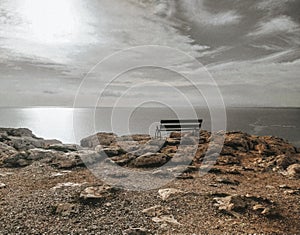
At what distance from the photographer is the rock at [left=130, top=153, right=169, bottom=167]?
15.6 metres

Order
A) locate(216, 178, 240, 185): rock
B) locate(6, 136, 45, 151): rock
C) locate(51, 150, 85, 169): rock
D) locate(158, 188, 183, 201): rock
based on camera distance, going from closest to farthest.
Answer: locate(158, 188, 183, 201): rock
locate(216, 178, 240, 185): rock
locate(51, 150, 85, 169): rock
locate(6, 136, 45, 151): rock

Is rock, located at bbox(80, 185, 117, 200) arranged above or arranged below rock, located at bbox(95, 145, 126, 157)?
below

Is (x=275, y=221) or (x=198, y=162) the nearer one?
(x=275, y=221)

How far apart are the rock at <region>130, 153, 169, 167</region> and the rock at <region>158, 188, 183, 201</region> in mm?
4496

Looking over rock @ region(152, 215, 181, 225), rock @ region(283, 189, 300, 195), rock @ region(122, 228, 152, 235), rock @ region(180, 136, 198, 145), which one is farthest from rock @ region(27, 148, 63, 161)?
rock @ region(283, 189, 300, 195)

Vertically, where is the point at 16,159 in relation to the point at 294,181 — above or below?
above

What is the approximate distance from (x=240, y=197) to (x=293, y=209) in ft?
6.86

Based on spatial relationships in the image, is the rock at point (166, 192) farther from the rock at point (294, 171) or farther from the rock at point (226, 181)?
the rock at point (294, 171)

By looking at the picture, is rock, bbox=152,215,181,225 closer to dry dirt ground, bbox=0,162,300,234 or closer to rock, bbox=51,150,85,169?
dry dirt ground, bbox=0,162,300,234

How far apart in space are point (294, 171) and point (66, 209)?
42.5ft

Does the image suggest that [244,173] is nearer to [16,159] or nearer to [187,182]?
[187,182]

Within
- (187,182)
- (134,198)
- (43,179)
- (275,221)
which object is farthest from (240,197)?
(43,179)

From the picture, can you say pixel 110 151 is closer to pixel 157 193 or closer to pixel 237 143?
pixel 157 193

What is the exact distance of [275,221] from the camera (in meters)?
8.68
